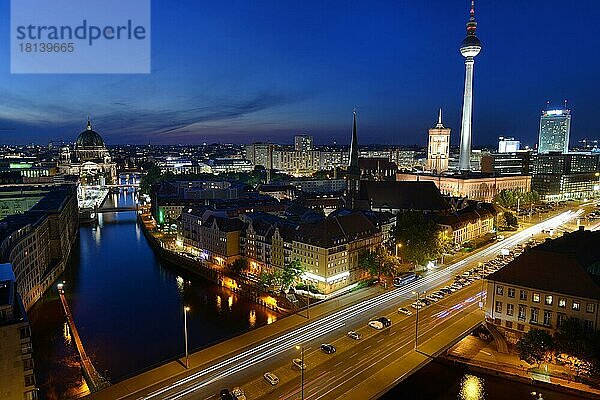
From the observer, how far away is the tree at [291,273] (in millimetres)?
25219

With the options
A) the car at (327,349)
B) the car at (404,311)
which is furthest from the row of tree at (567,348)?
the car at (327,349)

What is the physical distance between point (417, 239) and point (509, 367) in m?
12.6

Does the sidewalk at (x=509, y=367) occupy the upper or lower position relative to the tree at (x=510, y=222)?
lower

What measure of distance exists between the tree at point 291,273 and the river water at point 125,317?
76.7 inches

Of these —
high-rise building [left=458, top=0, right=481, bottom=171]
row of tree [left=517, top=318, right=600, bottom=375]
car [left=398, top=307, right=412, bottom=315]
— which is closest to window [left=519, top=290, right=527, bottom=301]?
row of tree [left=517, top=318, right=600, bottom=375]

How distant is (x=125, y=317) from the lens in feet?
81.0

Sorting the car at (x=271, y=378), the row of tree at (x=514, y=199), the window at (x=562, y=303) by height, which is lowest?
the car at (x=271, y=378)

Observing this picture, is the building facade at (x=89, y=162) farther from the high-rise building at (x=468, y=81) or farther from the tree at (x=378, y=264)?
the tree at (x=378, y=264)

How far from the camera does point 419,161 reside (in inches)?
5251

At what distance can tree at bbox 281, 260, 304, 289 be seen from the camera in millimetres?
25219

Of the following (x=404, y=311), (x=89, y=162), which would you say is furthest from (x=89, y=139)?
(x=404, y=311)

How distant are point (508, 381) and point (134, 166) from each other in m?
129

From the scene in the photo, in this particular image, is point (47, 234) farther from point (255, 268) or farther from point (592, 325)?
point (592, 325)

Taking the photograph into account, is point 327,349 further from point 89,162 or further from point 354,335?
point 89,162
